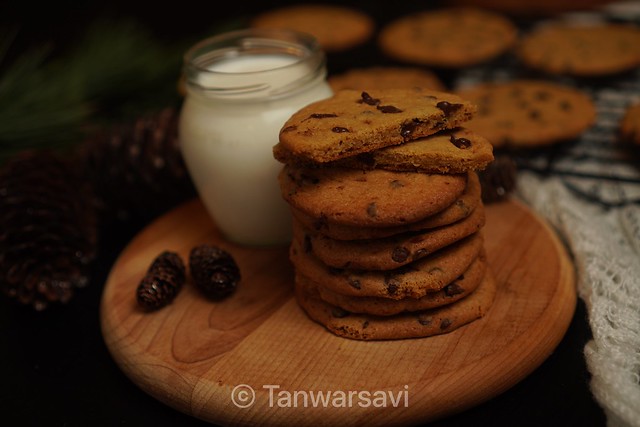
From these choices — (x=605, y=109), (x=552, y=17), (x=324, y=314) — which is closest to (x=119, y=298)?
(x=324, y=314)

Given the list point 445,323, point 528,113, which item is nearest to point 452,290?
point 445,323

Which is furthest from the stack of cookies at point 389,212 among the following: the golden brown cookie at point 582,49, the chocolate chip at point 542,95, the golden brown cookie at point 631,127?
the golden brown cookie at point 582,49

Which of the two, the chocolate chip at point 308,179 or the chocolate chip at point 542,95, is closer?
the chocolate chip at point 308,179

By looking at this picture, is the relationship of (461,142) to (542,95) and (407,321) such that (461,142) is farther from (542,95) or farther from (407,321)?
(542,95)

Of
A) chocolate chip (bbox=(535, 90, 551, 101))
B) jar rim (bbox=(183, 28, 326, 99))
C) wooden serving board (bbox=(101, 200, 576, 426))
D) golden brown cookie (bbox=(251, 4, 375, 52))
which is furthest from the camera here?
golden brown cookie (bbox=(251, 4, 375, 52))

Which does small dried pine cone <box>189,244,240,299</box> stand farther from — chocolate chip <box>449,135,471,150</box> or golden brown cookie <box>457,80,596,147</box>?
golden brown cookie <box>457,80,596,147</box>

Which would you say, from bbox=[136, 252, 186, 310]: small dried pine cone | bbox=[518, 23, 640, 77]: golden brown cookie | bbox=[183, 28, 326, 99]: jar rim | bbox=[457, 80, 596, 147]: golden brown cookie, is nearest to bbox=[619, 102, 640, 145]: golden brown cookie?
bbox=[457, 80, 596, 147]: golden brown cookie

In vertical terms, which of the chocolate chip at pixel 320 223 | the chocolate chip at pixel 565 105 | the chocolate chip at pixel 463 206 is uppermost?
A: the chocolate chip at pixel 463 206

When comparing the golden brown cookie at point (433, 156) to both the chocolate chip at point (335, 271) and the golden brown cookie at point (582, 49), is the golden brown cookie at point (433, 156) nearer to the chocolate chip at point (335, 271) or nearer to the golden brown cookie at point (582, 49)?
the chocolate chip at point (335, 271)
